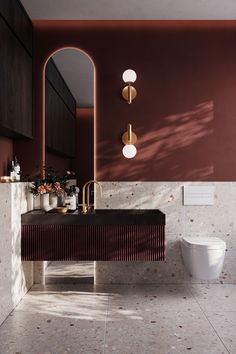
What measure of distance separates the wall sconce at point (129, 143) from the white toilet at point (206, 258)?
102 centimetres

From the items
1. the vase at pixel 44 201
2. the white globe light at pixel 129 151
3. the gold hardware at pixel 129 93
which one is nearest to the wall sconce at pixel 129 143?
the white globe light at pixel 129 151

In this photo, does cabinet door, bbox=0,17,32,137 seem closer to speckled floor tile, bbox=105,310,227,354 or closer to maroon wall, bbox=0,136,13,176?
maroon wall, bbox=0,136,13,176

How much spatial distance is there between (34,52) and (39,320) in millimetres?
2470

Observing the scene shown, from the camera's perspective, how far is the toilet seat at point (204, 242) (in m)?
3.29

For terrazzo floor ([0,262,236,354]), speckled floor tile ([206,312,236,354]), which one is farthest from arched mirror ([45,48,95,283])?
speckled floor tile ([206,312,236,354])

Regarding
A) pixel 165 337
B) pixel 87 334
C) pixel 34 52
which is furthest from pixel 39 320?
pixel 34 52

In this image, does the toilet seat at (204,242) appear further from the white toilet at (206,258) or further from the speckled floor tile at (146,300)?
the speckled floor tile at (146,300)

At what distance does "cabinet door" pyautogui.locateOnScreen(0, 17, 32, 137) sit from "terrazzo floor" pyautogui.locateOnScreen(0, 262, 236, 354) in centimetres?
147

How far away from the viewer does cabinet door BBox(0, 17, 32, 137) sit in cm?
288

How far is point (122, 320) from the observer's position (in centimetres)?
285

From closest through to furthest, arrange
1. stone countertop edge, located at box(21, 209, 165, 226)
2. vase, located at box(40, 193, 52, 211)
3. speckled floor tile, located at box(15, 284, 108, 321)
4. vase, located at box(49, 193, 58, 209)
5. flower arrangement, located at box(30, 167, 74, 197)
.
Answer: speckled floor tile, located at box(15, 284, 108, 321) < stone countertop edge, located at box(21, 209, 165, 226) < flower arrangement, located at box(30, 167, 74, 197) < vase, located at box(40, 193, 52, 211) < vase, located at box(49, 193, 58, 209)

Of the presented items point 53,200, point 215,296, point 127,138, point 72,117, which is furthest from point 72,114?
point 215,296

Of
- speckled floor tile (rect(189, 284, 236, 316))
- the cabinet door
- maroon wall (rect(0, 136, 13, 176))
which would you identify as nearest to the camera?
the cabinet door

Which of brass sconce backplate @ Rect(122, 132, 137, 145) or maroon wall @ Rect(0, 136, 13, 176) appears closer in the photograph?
maroon wall @ Rect(0, 136, 13, 176)
